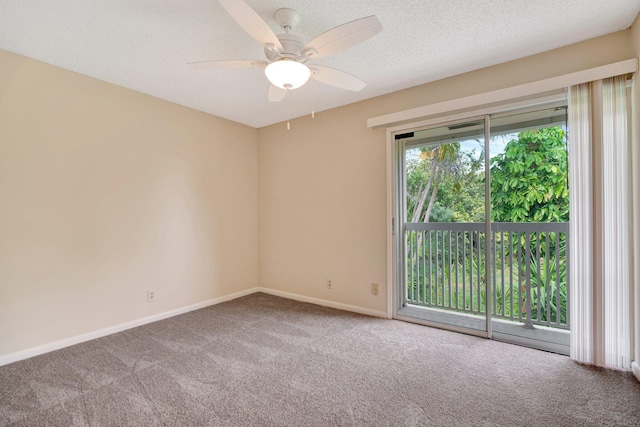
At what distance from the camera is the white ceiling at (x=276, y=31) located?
1.77 m

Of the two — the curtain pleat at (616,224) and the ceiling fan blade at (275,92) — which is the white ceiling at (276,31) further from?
the curtain pleat at (616,224)

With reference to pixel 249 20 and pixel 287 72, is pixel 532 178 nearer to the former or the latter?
pixel 287 72

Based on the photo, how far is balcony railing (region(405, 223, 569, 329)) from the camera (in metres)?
2.88

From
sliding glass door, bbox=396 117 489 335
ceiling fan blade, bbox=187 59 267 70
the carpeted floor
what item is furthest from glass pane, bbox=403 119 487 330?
ceiling fan blade, bbox=187 59 267 70

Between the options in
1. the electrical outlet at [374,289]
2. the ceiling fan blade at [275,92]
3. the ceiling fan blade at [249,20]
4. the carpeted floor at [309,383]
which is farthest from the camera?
the electrical outlet at [374,289]

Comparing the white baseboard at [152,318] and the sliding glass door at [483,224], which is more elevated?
the sliding glass door at [483,224]

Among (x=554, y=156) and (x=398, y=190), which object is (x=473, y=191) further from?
(x=554, y=156)

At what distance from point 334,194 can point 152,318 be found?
7.71 feet

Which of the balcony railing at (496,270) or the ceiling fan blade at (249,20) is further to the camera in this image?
the balcony railing at (496,270)

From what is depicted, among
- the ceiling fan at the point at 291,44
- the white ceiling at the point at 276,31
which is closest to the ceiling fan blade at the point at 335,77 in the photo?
the ceiling fan at the point at 291,44

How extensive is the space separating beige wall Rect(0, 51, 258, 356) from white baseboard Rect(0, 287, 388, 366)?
43 mm

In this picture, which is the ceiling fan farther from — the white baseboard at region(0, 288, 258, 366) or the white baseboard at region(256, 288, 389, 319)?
the white baseboard at region(0, 288, 258, 366)

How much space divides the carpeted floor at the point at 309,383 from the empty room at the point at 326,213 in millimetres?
18

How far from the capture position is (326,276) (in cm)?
355
